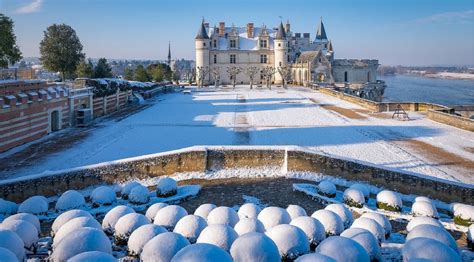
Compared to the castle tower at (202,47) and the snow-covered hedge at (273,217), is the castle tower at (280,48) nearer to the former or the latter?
the castle tower at (202,47)

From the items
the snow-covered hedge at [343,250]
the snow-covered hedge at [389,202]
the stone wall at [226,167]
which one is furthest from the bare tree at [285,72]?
the snow-covered hedge at [343,250]

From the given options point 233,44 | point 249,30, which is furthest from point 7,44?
point 249,30

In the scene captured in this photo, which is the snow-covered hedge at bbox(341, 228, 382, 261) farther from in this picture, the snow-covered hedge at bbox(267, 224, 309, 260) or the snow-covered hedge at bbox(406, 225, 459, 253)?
the snow-covered hedge at bbox(267, 224, 309, 260)

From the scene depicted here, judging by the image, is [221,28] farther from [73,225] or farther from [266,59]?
[73,225]

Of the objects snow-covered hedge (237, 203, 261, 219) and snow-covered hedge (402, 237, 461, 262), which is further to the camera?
snow-covered hedge (237, 203, 261, 219)

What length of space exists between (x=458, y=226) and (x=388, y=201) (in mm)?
2066

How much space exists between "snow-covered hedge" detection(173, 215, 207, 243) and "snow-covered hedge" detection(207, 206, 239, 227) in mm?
479

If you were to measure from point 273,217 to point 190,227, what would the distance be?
2.05 m

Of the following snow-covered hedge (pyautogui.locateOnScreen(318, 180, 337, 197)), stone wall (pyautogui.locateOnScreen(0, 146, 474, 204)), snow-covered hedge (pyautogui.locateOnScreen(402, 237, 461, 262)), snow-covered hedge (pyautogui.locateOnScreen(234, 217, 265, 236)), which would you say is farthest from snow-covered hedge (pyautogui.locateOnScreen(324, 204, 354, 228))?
stone wall (pyautogui.locateOnScreen(0, 146, 474, 204))

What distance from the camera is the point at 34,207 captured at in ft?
42.3

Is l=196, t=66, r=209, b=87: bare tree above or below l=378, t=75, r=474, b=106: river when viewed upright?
above

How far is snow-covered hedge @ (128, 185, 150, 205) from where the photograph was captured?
14141 mm

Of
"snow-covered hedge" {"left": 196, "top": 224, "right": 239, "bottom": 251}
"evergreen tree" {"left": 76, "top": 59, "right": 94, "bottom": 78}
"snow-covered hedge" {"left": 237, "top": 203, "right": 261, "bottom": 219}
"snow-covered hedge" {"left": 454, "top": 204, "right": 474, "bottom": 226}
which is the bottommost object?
"snow-covered hedge" {"left": 454, "top": 204, "right": 474, "bottom": 226}

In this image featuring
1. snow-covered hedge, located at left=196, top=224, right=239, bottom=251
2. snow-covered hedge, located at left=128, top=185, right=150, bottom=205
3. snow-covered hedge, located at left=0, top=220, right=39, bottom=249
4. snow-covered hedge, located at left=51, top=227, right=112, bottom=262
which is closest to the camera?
snow-covered hedge, located at left=51, top=227, right=112, bottom=262
